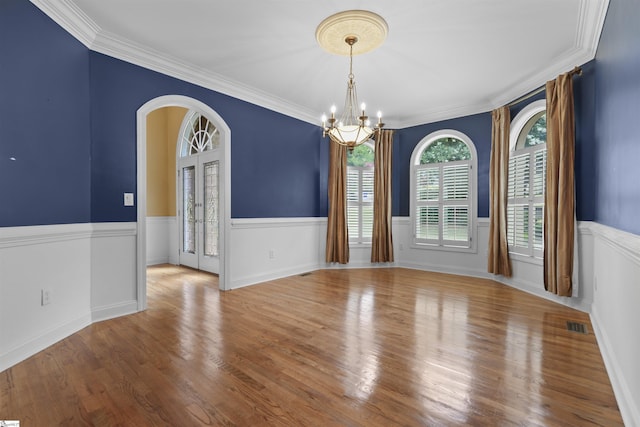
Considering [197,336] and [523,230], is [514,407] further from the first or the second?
[523,230]

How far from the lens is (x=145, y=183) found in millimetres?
3285

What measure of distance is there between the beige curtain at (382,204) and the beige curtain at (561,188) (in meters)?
2.50

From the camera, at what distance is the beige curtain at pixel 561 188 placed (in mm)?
3371

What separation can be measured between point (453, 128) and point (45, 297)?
5.70 m

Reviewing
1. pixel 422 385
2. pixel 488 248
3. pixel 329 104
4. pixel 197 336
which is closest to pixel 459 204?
pixel 488 248

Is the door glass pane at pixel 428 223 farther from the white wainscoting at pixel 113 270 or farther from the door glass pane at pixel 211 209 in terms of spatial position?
the white wainscoting at pixel 113 270

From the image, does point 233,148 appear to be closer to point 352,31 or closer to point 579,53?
point 352,31

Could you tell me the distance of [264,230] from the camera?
183 inches

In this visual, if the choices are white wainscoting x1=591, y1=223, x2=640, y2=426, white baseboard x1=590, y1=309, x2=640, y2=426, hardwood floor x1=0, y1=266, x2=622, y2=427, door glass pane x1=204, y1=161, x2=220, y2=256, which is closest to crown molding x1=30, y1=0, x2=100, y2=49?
door glass pane x1=204, y1=161, x2=220, y2=256

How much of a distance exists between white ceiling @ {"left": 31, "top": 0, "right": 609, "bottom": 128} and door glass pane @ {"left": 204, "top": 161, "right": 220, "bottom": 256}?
1569 millimetres

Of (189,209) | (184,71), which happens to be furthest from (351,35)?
(189,209)

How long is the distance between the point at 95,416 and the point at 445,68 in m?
4.41

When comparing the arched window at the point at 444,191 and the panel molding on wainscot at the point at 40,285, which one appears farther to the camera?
the arched window at the point at 444,191

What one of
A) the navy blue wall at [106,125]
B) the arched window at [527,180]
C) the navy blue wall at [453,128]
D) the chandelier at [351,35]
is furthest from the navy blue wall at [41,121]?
the arched window at [527,180]
